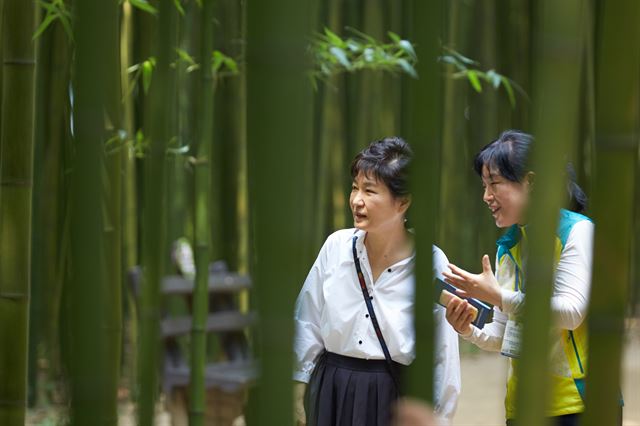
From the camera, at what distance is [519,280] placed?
2000 mm

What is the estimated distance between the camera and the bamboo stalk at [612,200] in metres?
1.03

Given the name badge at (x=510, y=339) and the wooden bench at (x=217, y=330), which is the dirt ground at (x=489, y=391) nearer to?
the wooden bench at (x=217, y=330)

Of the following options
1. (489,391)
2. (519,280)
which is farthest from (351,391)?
(489,391)

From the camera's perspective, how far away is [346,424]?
2135 millimetres

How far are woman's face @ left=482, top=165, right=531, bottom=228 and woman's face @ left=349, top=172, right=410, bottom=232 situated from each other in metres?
0.21

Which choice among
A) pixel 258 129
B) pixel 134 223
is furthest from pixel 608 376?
pixel 134 223

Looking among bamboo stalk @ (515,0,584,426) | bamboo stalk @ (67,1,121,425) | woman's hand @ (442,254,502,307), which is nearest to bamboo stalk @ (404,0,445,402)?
bamboo stalk @ (515,0,584,426)

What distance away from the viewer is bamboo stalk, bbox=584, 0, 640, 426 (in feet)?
3.37

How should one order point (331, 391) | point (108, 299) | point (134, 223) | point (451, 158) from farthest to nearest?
1. point (451, 158)
2. point (134, 223)
3. point (331, 391)
4. point (108, 299)

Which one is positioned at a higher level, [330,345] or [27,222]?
[27,222]

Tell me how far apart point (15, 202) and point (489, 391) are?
4.50m

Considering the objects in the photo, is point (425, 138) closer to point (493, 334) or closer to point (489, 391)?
point (493, 334)

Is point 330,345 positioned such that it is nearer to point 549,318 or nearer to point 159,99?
point 159,99

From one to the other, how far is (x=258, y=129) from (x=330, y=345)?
1.31m
